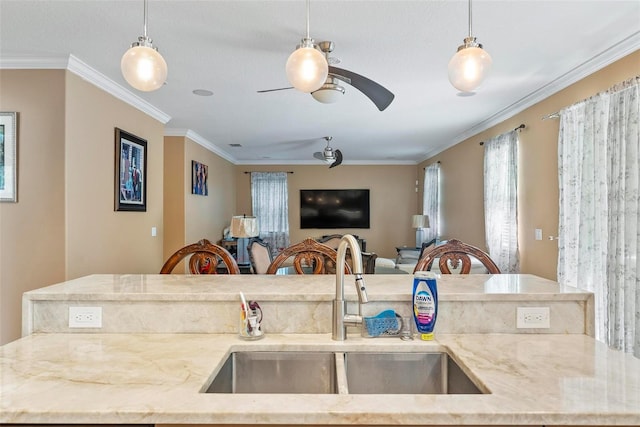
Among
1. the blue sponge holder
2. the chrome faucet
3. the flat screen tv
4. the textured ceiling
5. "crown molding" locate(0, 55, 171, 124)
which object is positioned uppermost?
the textured ceiling

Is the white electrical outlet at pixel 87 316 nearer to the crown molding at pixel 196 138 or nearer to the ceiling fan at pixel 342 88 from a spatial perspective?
the ceiling fan at pixel 342 88

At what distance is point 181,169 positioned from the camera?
16.5ft

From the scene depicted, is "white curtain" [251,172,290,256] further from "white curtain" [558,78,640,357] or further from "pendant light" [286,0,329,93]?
"pendant light" [286,0,329,93]

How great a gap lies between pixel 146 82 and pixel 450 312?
151 centimetres

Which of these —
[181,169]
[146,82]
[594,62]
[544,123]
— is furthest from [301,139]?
[146,82]

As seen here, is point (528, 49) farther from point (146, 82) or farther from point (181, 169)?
point (181, 169)

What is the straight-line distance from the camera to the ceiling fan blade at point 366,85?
2227mm

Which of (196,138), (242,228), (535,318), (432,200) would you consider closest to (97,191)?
(242,228)

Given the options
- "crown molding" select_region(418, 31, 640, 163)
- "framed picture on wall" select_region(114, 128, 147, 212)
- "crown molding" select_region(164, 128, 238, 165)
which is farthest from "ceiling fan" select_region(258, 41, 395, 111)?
"crown molding" select_region(164, 128, 238, 165)

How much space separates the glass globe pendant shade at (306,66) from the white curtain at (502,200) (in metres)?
3.18

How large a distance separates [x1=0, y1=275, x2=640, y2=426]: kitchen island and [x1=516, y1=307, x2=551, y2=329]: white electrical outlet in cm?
2

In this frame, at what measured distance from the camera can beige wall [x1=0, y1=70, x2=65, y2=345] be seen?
270 cm

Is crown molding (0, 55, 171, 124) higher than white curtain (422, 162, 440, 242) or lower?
higher

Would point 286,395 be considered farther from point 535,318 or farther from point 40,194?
point 40,194
